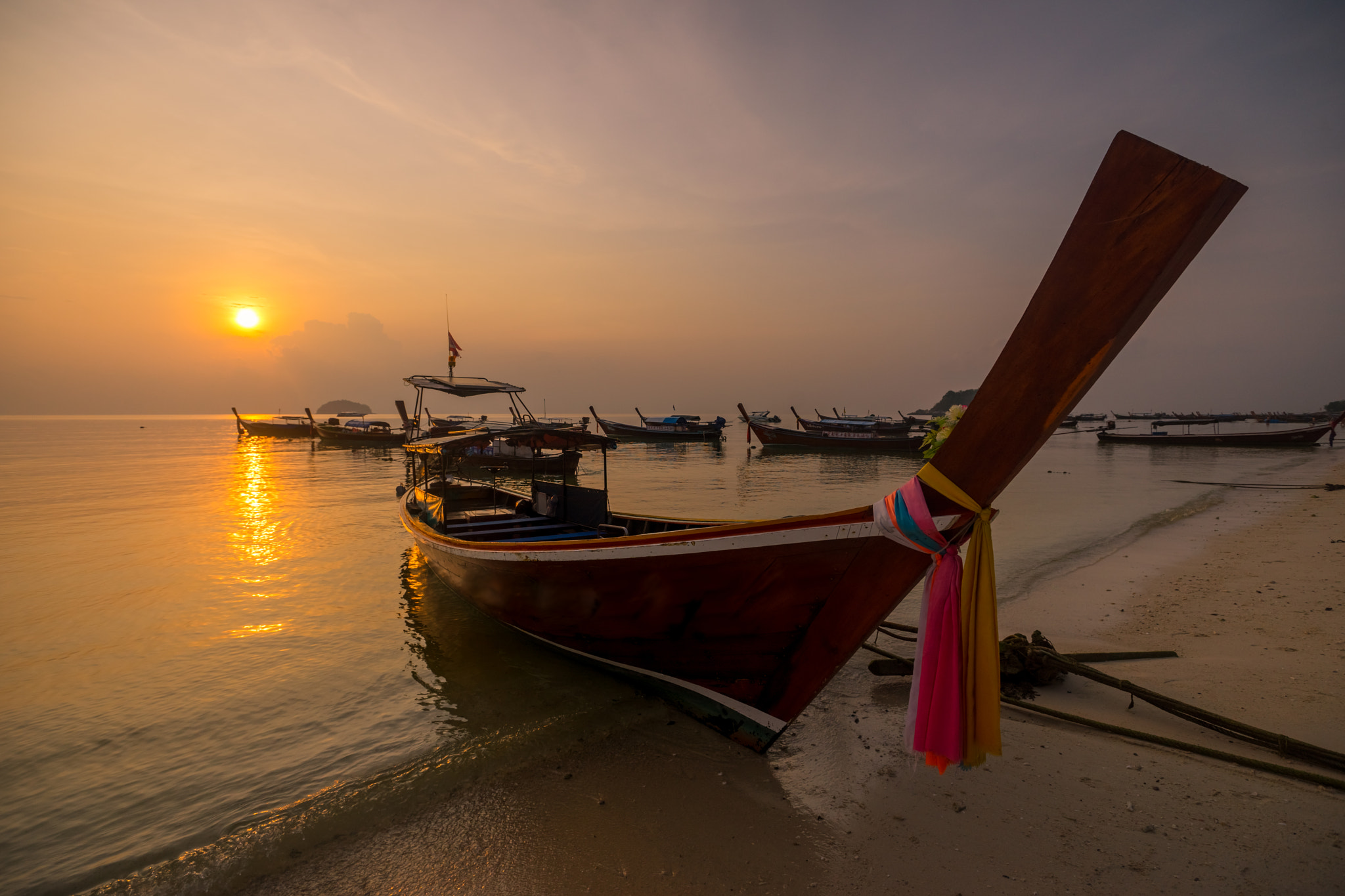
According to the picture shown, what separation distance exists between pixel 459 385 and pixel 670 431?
144 ft

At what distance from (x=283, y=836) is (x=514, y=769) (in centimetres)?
158

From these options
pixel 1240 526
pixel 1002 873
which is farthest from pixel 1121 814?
pixel 1240 526

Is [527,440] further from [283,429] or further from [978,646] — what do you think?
[283,429]

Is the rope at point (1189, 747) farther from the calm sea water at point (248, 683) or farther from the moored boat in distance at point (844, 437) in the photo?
the moored boat in distance at point (844, 437)

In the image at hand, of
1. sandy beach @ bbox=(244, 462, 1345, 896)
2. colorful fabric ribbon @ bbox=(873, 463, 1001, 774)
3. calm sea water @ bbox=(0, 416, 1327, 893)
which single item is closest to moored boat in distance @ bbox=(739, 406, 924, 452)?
calm sea water @ bbox=(0, 416, 1327, 893)

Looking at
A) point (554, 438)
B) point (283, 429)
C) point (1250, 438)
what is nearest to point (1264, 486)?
point (554, 438)

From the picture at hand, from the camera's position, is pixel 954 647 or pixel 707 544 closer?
pixel 954 647

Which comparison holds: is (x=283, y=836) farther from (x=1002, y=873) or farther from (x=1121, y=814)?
(x=1121, y=814)

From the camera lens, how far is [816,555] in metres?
3.43

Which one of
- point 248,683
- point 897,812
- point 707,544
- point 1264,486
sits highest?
point 707,544

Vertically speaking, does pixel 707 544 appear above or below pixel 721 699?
above

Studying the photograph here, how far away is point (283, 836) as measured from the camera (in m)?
3.86

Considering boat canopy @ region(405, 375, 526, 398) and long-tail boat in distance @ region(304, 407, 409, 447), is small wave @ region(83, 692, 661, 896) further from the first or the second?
long-tail boat in distance @ region(304, 407, 409, 447)

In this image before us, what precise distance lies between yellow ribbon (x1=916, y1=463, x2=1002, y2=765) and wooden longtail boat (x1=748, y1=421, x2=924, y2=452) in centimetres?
4341
